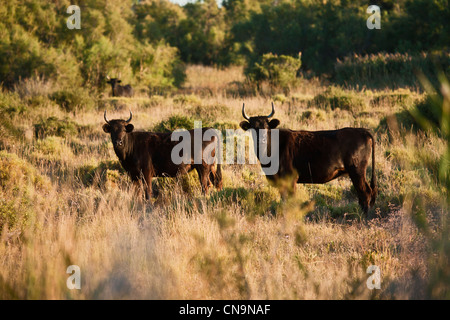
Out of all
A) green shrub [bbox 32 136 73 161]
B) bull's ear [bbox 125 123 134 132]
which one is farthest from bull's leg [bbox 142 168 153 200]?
green shrub [bbox 32 136 73 161]

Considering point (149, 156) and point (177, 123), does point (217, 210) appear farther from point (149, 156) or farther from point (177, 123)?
point (177, 123)

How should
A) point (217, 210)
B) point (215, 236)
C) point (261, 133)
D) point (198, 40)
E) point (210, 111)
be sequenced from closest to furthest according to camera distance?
point (215, 236)
point (217, 210)
point (261, 133)
point (210, 111)
point (198, 40)

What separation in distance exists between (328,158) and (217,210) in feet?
6.90

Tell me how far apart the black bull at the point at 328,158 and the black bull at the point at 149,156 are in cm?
162

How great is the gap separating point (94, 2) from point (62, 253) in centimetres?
2775

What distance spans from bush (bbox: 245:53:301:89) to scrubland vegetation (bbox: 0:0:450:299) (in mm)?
114

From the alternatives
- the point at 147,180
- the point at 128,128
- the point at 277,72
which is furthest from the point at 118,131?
the point at 277,72

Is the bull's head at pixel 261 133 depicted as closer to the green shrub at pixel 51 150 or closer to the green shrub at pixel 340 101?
the green shrub at pixel 51 150

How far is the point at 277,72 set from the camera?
71.3 feet

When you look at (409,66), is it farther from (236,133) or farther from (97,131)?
(97,131)

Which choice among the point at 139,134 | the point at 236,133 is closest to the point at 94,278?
the point at 139,134

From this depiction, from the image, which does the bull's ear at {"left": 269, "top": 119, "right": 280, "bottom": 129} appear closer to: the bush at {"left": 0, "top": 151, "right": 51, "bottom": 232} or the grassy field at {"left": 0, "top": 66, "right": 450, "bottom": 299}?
the grassy field at {"left": 0, "top": 66, "right": 450, "bottom": 299}

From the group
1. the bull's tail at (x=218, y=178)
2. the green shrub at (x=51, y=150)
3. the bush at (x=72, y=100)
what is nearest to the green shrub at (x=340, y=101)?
the bull's tail at (x=218, y=178)

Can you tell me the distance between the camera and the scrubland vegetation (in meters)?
3.96
